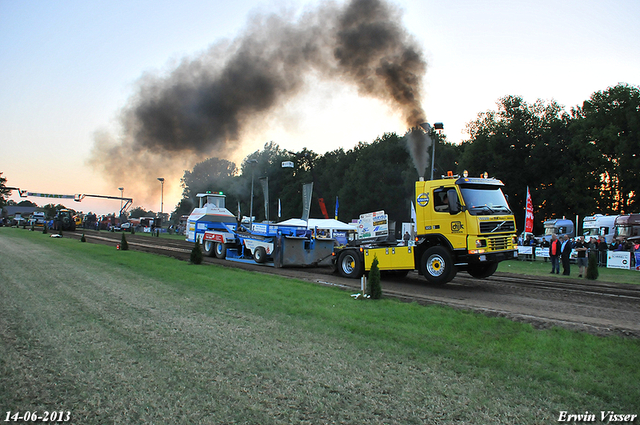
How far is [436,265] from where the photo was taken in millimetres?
12156

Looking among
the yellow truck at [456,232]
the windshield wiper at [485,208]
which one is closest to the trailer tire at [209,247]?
the yellow truck at [456,232]

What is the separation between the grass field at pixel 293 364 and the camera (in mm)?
3875

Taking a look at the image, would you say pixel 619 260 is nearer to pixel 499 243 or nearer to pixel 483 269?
pixel 483 269

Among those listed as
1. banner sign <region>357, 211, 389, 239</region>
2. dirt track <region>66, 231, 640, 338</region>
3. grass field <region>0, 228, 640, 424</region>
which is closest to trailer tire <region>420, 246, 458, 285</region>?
dirt track <region>66, 231, 640, 338</region>

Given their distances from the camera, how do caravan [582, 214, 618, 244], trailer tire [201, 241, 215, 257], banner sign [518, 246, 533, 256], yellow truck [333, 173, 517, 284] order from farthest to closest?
1. caravan [582, 214, 618, 244]
2. banner sign [518, 246, 533, 256]
3. trailer tire [201, 241, 215, 257]
4. yellow truck [333, 173, 517, 284]

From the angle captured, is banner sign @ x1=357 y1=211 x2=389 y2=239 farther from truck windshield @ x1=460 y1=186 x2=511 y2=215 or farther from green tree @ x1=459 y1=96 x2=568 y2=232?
green tree @ x1=459 y1=96 x2=568 y2=232

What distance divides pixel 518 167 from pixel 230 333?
51.2m

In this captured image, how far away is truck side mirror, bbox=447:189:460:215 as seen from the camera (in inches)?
456

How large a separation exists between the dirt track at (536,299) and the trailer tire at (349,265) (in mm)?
381

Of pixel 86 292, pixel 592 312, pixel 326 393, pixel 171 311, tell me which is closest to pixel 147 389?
pixel 326 393

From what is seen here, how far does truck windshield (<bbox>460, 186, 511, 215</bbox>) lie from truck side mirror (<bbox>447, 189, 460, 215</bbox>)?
251mm

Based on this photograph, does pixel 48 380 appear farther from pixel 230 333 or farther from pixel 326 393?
pixel 326 393

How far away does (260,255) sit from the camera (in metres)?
18.2

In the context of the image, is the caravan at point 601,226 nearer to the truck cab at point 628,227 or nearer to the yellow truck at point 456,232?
the truck cab at point 628,227
